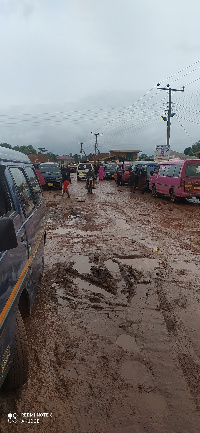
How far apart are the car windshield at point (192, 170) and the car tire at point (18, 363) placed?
11.4m

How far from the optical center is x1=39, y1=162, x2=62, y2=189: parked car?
21369mm

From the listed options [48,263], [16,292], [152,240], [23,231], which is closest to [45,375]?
[16,292]

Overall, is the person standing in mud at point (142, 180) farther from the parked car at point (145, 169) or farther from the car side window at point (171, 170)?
the car side window at point (171, 170)

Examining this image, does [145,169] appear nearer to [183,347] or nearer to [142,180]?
[142,180]

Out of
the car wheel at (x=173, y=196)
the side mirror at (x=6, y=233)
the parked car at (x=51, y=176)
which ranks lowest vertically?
the car wheel at (x=173, y=196)

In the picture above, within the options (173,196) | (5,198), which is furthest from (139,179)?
(5,198)

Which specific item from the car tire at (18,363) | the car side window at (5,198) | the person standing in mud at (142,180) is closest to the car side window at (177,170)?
the person standing in mud at (142,180)

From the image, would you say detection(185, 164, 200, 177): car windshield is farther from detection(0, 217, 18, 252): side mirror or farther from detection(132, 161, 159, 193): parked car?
detection(0, 217, 18, 252): side mirror

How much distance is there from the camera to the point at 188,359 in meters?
3.14

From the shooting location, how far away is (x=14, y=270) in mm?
2664

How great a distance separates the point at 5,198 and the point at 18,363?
4.84 ft

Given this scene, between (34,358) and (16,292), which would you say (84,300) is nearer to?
(34,358)

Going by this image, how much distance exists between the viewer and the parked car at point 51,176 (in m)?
21.4

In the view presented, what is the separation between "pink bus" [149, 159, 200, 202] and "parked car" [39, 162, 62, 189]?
329 inches
